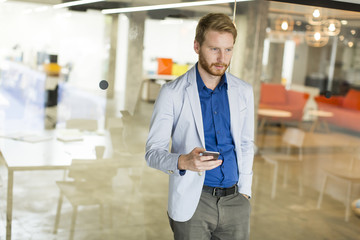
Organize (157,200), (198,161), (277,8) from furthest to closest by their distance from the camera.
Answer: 1. (277,8)
2. (157,200)
3. (198,161)

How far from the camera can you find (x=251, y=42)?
3615 millimetres

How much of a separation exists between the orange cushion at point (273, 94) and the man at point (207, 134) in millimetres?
1378

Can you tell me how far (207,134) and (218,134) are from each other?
56 millimetres

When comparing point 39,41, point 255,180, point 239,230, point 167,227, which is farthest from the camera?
point 255,180

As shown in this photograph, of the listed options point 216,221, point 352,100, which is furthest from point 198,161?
point 352,100

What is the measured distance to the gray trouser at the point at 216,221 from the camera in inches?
90.7

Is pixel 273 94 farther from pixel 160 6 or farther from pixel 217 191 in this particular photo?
pixel 217 191

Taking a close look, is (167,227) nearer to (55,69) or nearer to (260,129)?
(260,129)

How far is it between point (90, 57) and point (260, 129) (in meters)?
1.54

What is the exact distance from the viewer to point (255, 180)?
3.86 metres

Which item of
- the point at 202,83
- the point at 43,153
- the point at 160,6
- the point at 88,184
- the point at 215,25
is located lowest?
the point at 88,184

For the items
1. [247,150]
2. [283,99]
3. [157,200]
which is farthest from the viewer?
[283,99]

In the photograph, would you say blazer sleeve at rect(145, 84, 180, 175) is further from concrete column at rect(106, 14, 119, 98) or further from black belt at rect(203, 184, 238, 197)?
concrete column at rect(106, 14, 119, 98)

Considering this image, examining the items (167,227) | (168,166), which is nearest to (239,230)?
(168,166)
